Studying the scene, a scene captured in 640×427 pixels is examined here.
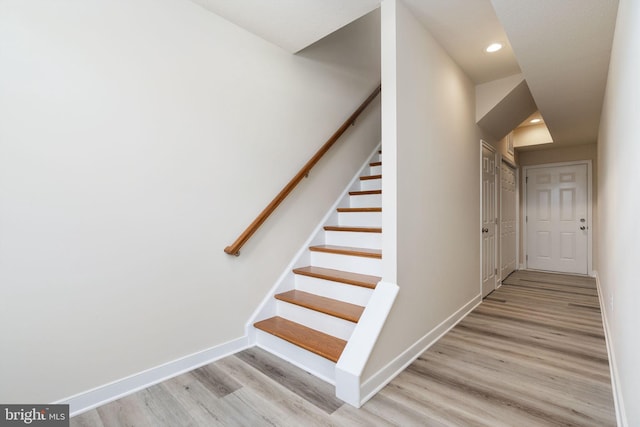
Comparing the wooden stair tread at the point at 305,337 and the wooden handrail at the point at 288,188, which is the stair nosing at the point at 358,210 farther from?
the wooden stair tread at the point at 305,337

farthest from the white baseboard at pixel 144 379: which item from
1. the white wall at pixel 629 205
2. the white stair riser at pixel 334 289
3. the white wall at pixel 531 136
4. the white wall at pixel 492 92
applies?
the white wall at pixel 531 136

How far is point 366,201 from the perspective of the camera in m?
3.19

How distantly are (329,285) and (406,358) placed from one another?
2.44 ft

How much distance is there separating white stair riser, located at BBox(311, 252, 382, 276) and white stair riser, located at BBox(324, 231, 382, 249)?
251mm

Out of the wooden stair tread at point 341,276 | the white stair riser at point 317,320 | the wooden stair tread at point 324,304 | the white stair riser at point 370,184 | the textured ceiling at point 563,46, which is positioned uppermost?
the textured ceiling at point 563,46

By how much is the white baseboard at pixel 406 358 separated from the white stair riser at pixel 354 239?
2.68 feet

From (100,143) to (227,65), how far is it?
1.03 m

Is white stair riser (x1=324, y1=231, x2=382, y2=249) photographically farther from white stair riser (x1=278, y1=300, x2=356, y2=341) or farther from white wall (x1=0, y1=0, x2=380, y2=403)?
white stair riser (x1=278, y1=300, x2=356, y2=341)

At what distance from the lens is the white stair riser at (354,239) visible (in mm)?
2652

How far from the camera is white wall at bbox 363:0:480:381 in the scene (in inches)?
78.1

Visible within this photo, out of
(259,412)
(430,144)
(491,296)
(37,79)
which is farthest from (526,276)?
(37,79)

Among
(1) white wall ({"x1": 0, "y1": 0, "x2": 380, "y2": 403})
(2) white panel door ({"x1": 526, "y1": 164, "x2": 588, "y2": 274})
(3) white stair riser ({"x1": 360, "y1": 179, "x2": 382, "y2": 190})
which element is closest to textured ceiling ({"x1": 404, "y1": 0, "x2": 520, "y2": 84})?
(1) white wall ({"x1": 0, "y1": 0, "x2": 380, "y2": 403})

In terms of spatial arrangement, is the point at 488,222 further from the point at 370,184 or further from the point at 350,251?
the point at 350,251

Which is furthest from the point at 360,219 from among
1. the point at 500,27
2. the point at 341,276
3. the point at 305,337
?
the point at 500,27
